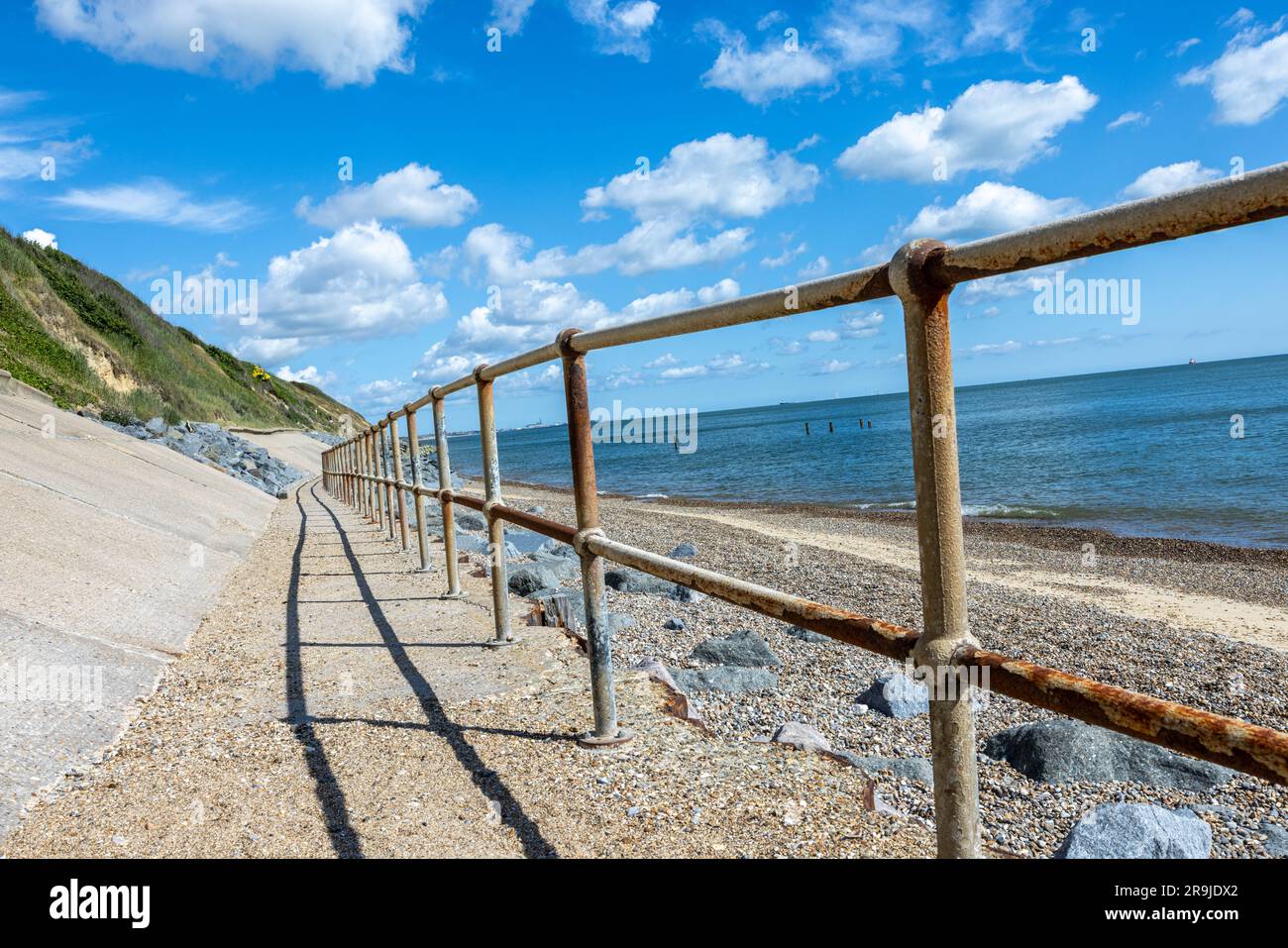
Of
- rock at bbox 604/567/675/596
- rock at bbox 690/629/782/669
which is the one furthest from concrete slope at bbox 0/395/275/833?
rock at bbox 604/567/675/596

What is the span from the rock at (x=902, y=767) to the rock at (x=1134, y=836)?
0.67m

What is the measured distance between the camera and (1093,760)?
12.4ft

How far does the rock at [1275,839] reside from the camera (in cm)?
314

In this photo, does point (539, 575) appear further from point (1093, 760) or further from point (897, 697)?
point (1093, 760)

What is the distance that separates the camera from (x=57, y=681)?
3.41 meters

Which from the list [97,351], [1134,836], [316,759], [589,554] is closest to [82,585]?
[316,759]

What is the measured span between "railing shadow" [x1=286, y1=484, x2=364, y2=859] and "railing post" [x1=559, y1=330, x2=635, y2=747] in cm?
83

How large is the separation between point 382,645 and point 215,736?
4.26ft

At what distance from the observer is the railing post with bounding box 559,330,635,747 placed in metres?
2.98

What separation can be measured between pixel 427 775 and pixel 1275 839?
3090 mm

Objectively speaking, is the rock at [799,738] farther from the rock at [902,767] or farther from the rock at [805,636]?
the rock at [805,636]

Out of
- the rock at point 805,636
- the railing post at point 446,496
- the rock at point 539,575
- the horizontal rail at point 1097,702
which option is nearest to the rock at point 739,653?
the rock at point 805,636
